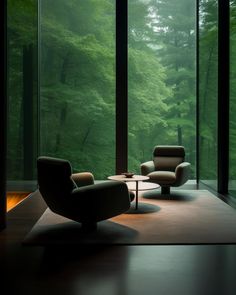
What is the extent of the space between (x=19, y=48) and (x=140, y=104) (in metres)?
2.94

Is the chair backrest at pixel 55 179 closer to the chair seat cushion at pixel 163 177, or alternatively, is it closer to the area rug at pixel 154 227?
the area rug at pixel 154 227

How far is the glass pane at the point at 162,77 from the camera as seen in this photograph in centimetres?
851

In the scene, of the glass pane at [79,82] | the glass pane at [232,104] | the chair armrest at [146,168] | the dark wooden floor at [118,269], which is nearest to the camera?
the dark wooden floor at [118,269]

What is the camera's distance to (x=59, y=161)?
169 inches

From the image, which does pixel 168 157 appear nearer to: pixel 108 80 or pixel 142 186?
pixel 142 186

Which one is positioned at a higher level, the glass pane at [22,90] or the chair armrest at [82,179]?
the glass pane at [22,90]

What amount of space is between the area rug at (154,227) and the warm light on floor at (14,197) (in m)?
0.84

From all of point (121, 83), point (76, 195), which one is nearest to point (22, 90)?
point (121, 83)

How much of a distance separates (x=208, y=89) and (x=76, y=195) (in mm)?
3996

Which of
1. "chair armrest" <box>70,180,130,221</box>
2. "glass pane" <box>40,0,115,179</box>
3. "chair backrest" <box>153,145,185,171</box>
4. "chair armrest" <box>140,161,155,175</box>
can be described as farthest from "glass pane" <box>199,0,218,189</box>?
"chair armrest" <box>70,180,130,221</box>

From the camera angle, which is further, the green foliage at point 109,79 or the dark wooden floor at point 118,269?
the green foliage at point 109,79

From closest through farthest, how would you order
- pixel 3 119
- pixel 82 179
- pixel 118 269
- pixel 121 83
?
1. pixel 118 269
2. pixel 3 119
3. pixel 82 179
4. pixel 121 83

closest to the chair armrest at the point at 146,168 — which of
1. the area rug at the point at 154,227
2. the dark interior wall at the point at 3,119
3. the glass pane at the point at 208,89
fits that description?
the area rug at the point at 154,227

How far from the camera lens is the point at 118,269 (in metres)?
A: 3.30
